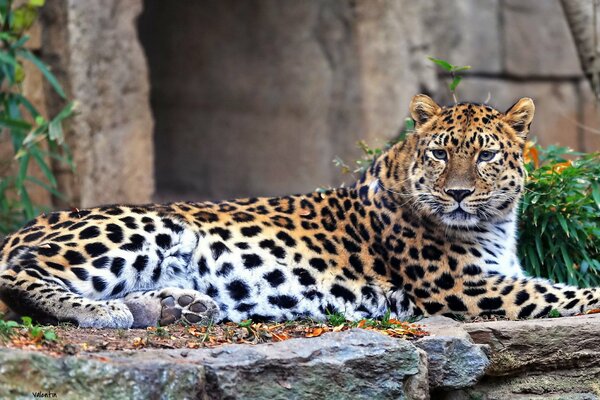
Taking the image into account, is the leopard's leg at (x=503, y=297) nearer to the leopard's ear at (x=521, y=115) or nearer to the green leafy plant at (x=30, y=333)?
the leopard's ear at (x=521, y=115)

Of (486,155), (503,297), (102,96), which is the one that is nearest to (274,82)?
(102,96)

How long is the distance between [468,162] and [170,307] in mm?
2509

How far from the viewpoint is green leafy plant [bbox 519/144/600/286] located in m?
8.56

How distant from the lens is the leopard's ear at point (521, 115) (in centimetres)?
803

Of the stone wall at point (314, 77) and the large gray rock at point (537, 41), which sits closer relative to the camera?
the stone wall at point (314, 77)

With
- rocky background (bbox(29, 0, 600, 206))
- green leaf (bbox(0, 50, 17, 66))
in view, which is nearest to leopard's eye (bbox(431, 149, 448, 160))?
green leaf (bbox(0, 50, 17, 66))

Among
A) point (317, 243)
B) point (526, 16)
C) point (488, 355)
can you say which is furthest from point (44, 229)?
point (526, 16)

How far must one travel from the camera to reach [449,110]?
319 inches

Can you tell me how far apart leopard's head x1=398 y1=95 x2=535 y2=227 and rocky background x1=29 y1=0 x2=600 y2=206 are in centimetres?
538

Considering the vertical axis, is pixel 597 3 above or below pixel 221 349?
above

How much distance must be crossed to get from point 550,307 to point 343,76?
803 cm

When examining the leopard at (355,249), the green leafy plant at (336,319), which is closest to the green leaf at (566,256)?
the leopard at (355,249)

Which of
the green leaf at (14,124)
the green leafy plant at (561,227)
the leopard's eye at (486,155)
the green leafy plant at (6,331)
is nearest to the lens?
the green leafy plant at (6,331)

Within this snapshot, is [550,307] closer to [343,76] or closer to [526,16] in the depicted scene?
[343,76]
